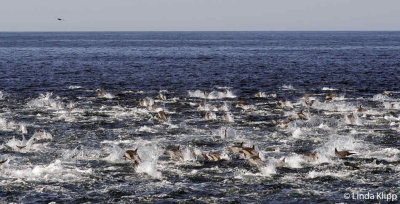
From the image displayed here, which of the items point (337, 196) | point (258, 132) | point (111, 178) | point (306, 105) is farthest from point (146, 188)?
point (306, 105)

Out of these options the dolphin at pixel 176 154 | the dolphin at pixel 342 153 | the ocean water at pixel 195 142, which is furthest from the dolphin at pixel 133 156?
the dolphin at pixel 342 153

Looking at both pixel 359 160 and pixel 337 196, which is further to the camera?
pixel 359 160

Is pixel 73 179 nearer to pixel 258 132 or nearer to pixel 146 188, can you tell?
pixel 146 188

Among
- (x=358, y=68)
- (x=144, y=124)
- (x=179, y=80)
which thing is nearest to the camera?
(x=144, y=124)

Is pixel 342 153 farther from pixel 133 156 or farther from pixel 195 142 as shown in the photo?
pixel 133 156

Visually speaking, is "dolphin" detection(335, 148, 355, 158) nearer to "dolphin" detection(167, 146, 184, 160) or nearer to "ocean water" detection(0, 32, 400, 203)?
"ocean water" detection(0, 32, 400, 203)

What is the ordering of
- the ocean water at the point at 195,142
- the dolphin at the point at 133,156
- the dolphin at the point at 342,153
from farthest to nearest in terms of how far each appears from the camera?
the dolphin at the point at 342,153, the dolphin at the point at 133,156, the ocean water at the point at 195,142

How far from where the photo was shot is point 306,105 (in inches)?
1704

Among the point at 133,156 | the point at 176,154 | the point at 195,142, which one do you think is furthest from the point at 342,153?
the point at 133,156

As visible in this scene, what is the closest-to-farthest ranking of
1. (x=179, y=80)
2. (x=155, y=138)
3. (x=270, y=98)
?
(x=155, y=138) → (x=270, y=98) → (x=179, y=80)

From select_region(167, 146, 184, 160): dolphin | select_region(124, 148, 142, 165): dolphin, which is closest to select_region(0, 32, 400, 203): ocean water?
select_region(167, 146, 184, 160): dolphin

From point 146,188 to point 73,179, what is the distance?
3.67 metres

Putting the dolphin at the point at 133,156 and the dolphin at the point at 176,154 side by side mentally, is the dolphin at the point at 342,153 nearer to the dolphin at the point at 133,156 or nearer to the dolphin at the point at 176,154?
the dolphin at the point at 176,154

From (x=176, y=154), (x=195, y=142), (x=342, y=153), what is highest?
(x=342, y=153)
